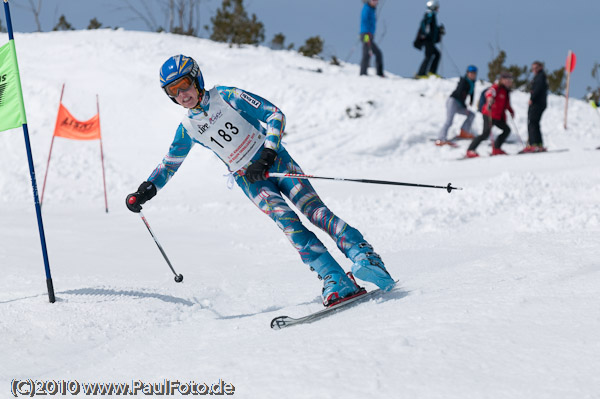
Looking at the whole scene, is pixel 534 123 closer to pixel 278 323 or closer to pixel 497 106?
pixel 497 106

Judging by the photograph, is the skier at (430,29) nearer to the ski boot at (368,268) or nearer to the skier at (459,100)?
the skier at (459,100)

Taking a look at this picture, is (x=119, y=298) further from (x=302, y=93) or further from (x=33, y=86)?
(x=33, y=86)

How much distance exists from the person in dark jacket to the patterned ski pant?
8939 millimetres

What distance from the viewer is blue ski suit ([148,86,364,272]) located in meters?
3.69

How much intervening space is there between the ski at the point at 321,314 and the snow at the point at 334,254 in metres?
0.11

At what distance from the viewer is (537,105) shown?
11344mm

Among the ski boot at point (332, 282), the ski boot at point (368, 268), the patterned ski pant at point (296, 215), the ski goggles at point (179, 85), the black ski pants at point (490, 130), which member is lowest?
the black ski pants at point (490, 130)

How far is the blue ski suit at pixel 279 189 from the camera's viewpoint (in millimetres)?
3688

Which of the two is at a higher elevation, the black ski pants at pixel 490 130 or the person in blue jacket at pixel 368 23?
the person in blue jacket at pixel 368 23

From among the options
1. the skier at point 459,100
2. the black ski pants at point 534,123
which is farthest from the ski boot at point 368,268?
the skier at point 459,100

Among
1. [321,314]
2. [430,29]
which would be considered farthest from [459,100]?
[321,314]

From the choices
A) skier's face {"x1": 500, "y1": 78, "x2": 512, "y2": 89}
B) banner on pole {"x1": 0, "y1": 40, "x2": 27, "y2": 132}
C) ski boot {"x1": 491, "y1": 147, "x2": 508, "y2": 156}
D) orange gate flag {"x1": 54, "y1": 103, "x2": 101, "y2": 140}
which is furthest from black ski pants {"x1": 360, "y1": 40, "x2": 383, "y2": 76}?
banner on pole {"x1": 0, "y1": 40, "x2": 27, "y2": 132}

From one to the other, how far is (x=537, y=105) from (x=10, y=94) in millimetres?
10255

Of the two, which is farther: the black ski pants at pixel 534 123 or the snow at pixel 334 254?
the black ski pants at pixel 534 123
